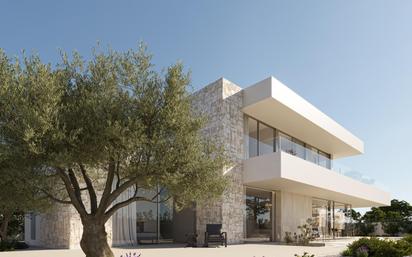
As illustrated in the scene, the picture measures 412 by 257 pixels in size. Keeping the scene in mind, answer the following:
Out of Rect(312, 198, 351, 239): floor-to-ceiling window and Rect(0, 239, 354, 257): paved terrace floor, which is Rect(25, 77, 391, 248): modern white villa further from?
Rect(312, 198, 351, 239): floor-to-ceiling window

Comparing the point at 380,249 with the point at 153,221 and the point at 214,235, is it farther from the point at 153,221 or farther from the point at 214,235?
the point at 153,221

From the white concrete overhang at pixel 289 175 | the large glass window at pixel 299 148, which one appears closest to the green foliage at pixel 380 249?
the white concrete overhang at pixel 289 175

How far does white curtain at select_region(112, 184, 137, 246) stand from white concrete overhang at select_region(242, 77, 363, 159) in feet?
20.6

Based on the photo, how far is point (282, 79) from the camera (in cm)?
1852

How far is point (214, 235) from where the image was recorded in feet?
50.9

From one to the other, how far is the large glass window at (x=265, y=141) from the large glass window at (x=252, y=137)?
29 centimetres

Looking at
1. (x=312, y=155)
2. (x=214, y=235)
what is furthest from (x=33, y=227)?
(x=312, y=155)

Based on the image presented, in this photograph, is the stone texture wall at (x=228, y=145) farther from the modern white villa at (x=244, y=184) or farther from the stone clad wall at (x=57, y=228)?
the stone clad wall at (x=57, y=228)

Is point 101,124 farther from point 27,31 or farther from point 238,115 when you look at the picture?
point 238,115

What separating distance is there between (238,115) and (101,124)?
10903 millimetres

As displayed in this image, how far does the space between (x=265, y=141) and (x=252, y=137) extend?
2.55 ft

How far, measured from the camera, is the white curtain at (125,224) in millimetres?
16047

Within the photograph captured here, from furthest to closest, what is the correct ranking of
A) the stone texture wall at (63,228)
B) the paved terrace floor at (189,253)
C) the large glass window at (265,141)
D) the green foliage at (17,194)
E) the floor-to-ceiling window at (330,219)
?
the floor-to-ceiling window at (330,219), the large glass window at (265,141), the stone texture wall at (63,228), the paved terrace floor at (189,253), the green foliage at (17,194)

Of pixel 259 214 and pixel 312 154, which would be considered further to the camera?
pixel 312 154
